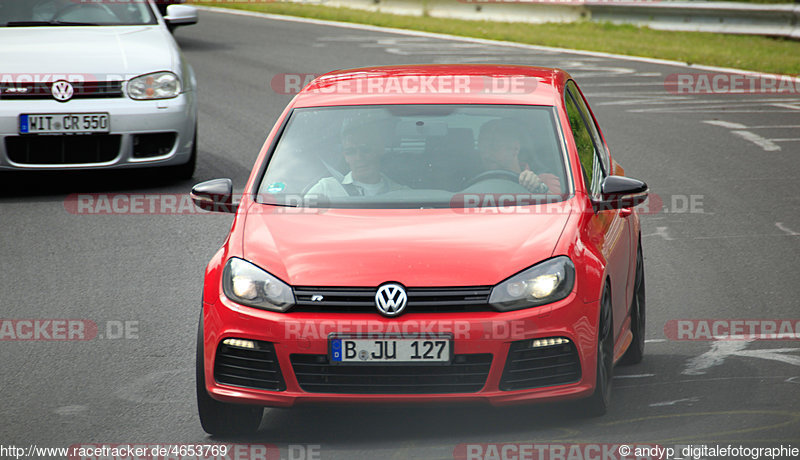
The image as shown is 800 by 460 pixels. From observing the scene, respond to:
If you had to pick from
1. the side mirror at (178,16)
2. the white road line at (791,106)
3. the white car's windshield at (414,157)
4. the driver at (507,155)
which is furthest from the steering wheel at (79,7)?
Answer: the white road line at (791,106)

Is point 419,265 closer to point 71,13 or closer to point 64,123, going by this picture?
point 64,123

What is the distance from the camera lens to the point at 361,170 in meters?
6.15

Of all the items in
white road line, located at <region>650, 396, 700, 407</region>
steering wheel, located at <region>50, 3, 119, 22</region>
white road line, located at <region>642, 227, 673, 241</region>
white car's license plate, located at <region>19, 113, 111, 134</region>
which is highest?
steering wheel, located at <region>50, 3, 119, 22</region>

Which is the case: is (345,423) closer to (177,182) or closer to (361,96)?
(361,96)

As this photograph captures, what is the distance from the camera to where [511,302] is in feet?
16.7

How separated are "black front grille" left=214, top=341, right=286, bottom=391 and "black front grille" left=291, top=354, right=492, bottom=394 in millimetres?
123

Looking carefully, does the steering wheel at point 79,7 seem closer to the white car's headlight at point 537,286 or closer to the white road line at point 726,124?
the white road line at point 726,124

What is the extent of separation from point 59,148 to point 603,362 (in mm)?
6518

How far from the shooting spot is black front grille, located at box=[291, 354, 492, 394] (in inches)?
199

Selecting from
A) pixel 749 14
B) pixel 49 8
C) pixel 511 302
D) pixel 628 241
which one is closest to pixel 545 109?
pixel 628 241

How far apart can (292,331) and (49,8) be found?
754cm

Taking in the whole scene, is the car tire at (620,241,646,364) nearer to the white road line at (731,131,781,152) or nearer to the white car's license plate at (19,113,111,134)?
the white car's license plate at (19,113,111,134)

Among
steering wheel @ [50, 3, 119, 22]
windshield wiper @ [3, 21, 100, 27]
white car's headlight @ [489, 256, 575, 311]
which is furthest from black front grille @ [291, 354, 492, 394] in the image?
steering wheel @ [50, 3, 119, 22]

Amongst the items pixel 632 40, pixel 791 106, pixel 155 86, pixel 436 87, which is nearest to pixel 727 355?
pixel 436 87
